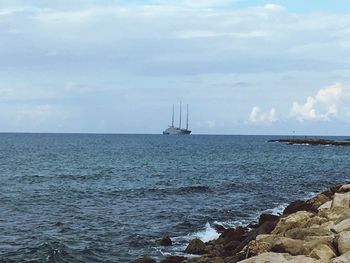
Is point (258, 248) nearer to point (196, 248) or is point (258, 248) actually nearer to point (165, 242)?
point (196, 248)

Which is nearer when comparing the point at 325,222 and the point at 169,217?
the point at 325,222

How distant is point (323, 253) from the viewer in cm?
1219

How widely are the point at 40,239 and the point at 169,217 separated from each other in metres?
7.76

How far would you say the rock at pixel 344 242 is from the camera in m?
12.4

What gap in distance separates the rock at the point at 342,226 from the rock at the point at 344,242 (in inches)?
45.0

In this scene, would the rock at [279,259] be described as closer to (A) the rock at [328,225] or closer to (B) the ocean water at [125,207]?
(A) the rock at [328,225]

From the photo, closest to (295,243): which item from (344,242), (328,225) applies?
(344,242)

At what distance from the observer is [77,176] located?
52469 mm

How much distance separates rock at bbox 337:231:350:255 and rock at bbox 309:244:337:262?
245 mm

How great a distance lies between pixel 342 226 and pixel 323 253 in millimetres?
2353

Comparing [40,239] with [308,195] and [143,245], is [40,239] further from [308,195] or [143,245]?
[308,195]

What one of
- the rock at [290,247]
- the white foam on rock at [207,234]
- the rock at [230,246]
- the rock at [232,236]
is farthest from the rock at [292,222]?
the white foam on rock at [207,234]

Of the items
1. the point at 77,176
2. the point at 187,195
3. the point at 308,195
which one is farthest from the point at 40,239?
the point at 77,176

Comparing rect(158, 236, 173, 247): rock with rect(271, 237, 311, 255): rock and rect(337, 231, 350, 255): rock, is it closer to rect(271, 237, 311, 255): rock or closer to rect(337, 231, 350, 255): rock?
rect(271, 237, 311, 255): rock
